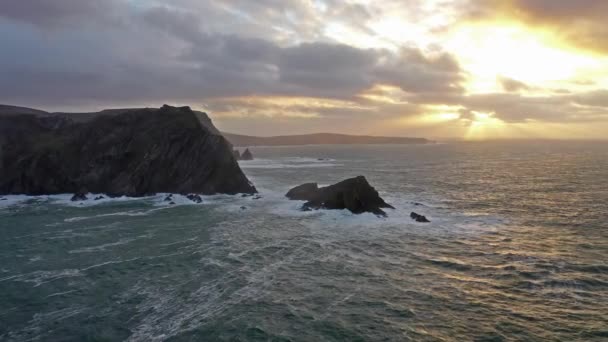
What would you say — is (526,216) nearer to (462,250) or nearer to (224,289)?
(462,250)

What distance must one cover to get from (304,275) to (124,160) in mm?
70756

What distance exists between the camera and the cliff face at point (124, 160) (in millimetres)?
92250

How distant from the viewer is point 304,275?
38.4 m

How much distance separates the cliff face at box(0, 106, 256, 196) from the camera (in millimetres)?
92250

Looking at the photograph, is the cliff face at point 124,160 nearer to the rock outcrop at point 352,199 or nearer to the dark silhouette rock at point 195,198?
the dark silhouette rock at point 195,198

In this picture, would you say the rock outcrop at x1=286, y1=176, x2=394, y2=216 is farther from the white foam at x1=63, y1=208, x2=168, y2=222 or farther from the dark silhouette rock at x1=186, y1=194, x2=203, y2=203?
the white foam at x1=63, y1=208, x2=168, y2=222

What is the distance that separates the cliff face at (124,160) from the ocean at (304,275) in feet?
66.3

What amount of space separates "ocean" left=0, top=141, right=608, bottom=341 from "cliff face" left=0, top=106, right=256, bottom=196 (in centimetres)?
2022

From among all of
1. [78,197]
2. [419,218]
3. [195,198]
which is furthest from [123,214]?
[419,218]

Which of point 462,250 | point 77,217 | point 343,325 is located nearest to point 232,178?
point 77,217

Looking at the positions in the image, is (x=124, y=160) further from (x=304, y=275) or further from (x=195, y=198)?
(x=304, y=275)

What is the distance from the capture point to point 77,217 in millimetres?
67188

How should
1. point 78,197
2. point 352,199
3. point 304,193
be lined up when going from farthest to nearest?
point 78,197, point 304,193, point 352,199

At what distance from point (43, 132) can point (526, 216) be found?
113145 mm
